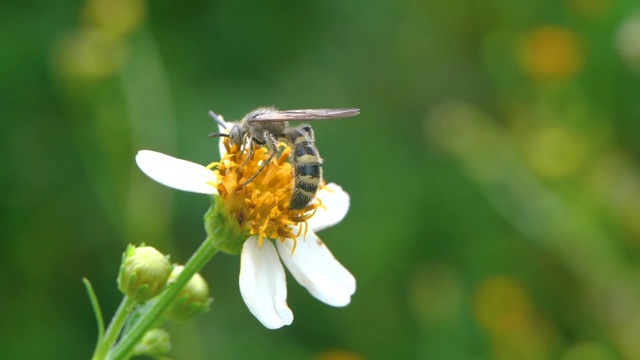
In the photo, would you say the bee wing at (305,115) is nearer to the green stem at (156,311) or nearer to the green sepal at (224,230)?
the green sepal at (224,230)

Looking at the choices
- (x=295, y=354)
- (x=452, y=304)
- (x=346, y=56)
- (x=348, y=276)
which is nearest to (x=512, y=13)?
Answer: (x=346, y=56)

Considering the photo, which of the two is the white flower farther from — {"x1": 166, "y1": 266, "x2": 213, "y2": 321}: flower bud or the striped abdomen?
{"x1": 166, "y1": 266, "x2": 213, "y2": 321}: flower bud

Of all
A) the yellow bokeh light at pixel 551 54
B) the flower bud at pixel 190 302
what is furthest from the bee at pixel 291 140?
the yellow bokeh light at pixel 551 54

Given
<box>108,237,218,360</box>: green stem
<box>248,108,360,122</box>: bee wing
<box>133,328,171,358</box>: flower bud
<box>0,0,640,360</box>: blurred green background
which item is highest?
<box>248,108,360,122</box>: bee wing

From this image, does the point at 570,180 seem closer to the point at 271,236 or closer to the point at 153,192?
the point at 153,192

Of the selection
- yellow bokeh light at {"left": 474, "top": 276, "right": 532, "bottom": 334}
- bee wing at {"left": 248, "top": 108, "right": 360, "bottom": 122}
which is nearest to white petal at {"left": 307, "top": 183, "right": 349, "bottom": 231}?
bee wing at {"left": 248, "top": 108, "right": 360, "bottom": 122}

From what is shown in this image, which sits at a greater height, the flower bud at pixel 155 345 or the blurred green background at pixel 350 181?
the flower bud at pixel 155 345
